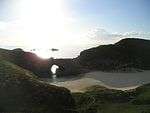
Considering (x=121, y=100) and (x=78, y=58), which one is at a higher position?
(x=78, y=58)

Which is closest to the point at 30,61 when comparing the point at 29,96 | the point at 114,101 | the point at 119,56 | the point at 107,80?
the point at 107,80

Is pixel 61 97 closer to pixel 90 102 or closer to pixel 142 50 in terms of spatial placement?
pixel 90 102

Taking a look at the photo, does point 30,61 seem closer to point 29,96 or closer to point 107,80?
point 107,80

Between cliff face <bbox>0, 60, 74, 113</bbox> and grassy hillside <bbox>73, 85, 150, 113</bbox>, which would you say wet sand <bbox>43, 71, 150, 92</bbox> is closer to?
grassy hillside <bbox>73, 85, 150, 113</bbox>

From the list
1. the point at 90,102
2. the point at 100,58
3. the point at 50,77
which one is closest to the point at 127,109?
the point at 90,102

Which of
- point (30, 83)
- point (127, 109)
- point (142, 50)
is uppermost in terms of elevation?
point (142, 50)

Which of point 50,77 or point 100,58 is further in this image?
point 100,58

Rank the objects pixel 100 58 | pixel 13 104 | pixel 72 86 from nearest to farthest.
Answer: pixel 13 104
pixel 72 86
pixel 100 58
